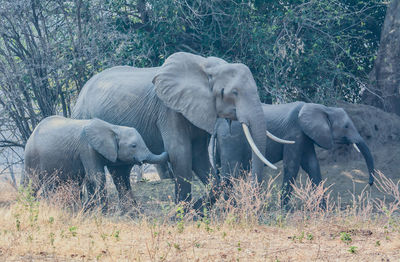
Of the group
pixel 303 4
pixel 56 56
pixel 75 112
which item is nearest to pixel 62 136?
pixel 75 112

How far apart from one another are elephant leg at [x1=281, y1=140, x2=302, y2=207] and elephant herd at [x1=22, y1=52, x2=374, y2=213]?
2cm

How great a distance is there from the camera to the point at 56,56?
496 inches

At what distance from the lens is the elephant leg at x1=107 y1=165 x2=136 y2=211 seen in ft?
31.4

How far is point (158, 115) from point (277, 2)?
4785 mm

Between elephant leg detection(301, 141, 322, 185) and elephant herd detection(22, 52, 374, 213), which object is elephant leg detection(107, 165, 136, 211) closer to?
elephant herd detection(22, 52, 374, 213)

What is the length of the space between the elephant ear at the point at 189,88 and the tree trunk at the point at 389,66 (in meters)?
5.30

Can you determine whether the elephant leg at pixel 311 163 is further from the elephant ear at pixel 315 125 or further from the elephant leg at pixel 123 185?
the elephant leg at pixel 123 185

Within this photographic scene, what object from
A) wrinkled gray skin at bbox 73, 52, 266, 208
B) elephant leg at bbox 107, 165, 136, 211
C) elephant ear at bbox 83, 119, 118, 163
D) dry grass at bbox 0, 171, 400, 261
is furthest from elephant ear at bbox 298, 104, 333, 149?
elephant ear at bbox 83, 119, 118, 163

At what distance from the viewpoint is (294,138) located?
10.5m

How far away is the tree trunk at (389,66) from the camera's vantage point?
44.7ft

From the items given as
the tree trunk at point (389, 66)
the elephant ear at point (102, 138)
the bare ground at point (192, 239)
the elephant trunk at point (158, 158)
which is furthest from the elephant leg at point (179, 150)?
the tree trunk at point (389, 66)

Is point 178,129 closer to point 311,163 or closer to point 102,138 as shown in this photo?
point 102,138

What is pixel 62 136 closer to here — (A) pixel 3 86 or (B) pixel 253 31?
(A) pixel 3 86

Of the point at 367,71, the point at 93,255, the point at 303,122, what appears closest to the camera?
the point at 93,255
